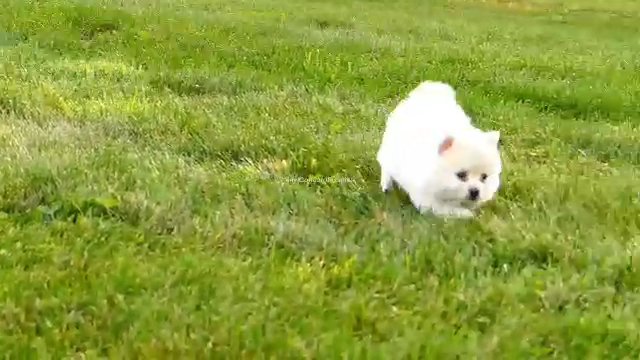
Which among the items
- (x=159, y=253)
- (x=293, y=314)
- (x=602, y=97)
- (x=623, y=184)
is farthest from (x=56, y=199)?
(x=602, y=97)

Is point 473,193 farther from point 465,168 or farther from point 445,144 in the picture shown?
point 445,144

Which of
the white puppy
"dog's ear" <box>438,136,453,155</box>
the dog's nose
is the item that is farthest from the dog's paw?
"dog's ear" <box>438,136,453,155</box>

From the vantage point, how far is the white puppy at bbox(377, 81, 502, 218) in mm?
6246

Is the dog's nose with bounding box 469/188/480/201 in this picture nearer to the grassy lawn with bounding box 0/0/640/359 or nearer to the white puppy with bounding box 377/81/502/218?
the white puppy with bounding box 377/81/502/218

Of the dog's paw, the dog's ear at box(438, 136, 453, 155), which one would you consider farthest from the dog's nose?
the dog's ear at box(438, 136, 453, 155)

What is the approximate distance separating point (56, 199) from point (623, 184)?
4.00 m

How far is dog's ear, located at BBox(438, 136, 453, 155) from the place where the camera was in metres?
6.24

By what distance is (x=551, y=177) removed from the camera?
7.29 meters

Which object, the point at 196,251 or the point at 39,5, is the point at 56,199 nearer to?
the point at 196,251

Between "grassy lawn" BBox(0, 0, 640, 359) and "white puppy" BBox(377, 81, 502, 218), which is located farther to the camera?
"white puppy" BBox(377, 81, 502, 218)

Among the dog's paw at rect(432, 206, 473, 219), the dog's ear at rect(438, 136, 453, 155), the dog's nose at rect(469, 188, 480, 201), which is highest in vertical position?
the dog's ear at rect(438, 136, 453, 155)

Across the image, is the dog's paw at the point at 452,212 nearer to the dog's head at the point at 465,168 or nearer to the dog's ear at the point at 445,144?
the dog's head at the point at 465,168

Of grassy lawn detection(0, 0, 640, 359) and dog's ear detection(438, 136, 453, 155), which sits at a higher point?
dog's ear detection(438, 136, 453, 155)

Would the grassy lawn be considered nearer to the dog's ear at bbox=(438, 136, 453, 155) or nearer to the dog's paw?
the dog's paw
